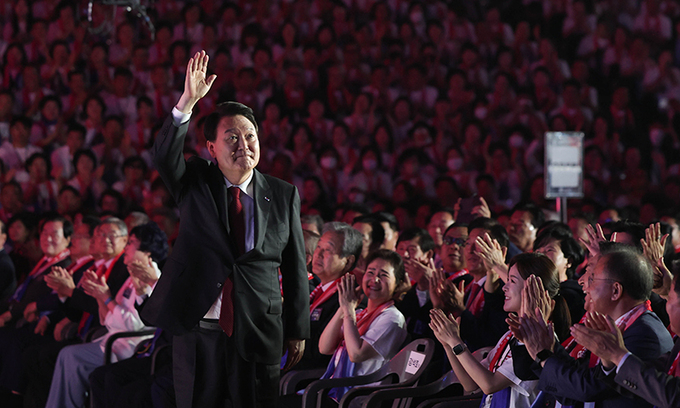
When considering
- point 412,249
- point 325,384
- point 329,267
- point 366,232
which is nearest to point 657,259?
point 325,384

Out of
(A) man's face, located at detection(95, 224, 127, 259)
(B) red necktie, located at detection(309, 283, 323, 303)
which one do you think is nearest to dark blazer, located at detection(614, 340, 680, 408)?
(B) red necktie, located at detection(309, 283, 323, 303)

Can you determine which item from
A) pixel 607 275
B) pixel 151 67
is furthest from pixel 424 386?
pixel 151 67

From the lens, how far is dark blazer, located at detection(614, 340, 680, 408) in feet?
6.79

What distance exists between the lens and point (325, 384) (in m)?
3.43

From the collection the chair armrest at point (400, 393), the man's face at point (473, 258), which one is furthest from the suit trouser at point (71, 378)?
the man's face at point (473, 258)

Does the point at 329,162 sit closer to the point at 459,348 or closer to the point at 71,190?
the point at 71,190

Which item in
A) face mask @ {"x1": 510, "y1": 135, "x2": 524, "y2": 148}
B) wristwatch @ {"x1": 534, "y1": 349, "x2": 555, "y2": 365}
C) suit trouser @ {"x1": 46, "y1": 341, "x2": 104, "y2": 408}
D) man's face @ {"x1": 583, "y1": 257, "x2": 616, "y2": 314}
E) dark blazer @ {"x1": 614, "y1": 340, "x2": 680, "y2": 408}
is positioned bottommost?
suit trouser @ {"x1": 46, "y1": 341, "x2": 104, "y2": 408}

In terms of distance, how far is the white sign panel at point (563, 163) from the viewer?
Result: 5430 mm

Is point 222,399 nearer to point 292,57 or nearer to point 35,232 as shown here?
point 35,232

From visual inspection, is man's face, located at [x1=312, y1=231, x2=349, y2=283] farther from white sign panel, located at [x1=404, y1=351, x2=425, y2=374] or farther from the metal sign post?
the metal sign post

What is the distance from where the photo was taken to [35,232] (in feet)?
21.6

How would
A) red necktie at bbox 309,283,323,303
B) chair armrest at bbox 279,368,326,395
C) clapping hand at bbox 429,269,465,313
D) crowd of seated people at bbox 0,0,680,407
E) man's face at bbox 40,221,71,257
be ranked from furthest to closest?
1. man's face at bbox 40,221,71,257
2. crowd of seated people at bbox 0,0,680,407
3. red necktie at bbox 309,283,323,303
4. chair armrest at bbox 279,368,326,395
5. clapping hand at bbox 429,269,465,313

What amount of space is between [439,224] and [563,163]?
965mm

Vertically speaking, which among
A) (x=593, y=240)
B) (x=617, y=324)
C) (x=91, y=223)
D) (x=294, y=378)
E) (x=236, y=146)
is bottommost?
(x=294, y=378)
